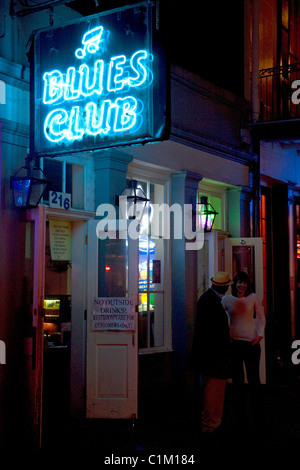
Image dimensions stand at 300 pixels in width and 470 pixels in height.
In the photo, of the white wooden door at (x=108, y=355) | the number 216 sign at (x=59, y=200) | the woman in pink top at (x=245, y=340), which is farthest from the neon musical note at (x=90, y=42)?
the woman in pink top at (x=245, y=340)

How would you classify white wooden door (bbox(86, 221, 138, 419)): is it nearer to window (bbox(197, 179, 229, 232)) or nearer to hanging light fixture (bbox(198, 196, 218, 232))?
hanging light fixture (bbox(198, 196, 218, 232))

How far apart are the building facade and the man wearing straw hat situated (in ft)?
3.32

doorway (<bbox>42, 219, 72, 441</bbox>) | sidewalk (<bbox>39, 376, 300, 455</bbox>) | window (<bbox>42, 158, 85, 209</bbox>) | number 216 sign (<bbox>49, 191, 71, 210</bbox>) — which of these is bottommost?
sidewalk (<bbox>39, 376, 300, 455</bbox>)

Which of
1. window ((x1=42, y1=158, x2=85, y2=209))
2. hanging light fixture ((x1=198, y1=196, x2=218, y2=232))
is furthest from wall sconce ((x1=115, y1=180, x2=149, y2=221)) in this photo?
hanging light fixture ((x1=198, y1=196, x2=218, y2=232))

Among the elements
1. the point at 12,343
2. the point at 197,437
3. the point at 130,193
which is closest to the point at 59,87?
the point at 130,193

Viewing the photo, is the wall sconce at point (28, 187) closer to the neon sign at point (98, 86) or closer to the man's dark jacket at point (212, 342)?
the neon sign at point (98, 86)

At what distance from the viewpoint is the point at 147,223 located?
28.4 feet

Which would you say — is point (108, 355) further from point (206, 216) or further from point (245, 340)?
point (206, 216)

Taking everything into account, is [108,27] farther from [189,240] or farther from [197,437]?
[197,437]

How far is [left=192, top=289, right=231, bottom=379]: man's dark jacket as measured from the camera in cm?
665

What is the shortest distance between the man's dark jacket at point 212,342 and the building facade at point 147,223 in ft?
3.35

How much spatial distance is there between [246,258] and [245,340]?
9.67 ft

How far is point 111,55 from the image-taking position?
6.02m

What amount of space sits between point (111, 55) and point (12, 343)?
3279mm
